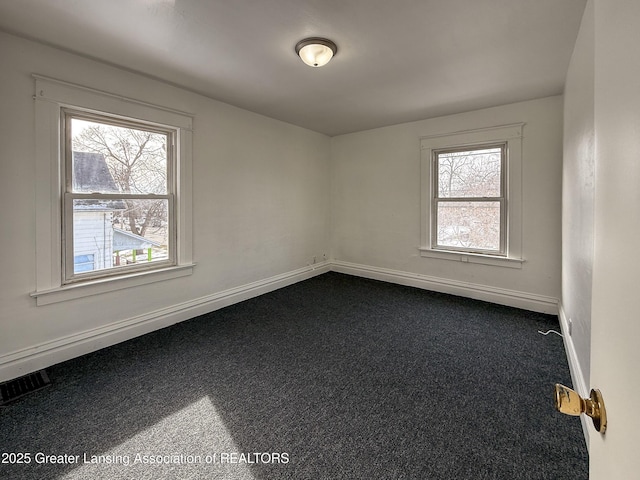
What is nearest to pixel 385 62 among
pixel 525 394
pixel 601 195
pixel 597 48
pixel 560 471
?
pixel 597 48

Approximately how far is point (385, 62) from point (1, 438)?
3.60m

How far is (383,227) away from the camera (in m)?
4.74

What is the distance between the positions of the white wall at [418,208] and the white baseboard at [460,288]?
0.4 inches

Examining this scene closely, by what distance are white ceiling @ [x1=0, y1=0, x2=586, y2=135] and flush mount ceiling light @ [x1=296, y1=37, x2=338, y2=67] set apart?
0.19 feet

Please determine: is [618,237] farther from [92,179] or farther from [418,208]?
[418,208]

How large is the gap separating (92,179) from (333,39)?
2305 millimetres

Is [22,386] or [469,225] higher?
[469,225]

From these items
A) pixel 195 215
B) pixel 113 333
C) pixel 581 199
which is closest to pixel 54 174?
pixel 195 215

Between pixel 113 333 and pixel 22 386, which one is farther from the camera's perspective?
pixel 113 333

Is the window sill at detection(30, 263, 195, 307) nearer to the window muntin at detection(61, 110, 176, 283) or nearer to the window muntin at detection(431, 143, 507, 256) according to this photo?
the window muntin at detection(61, 110, 176, 283)

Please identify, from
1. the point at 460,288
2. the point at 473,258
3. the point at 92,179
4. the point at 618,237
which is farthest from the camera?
the point at 460,288

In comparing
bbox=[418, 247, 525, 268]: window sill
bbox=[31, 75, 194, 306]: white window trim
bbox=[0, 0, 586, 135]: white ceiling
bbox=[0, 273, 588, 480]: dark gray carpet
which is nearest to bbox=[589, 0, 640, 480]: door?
bbox=[0, 273, 588, 480]: dark gray carpet

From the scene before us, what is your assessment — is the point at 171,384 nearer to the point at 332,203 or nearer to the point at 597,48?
the point at 597,48

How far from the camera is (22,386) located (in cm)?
206
